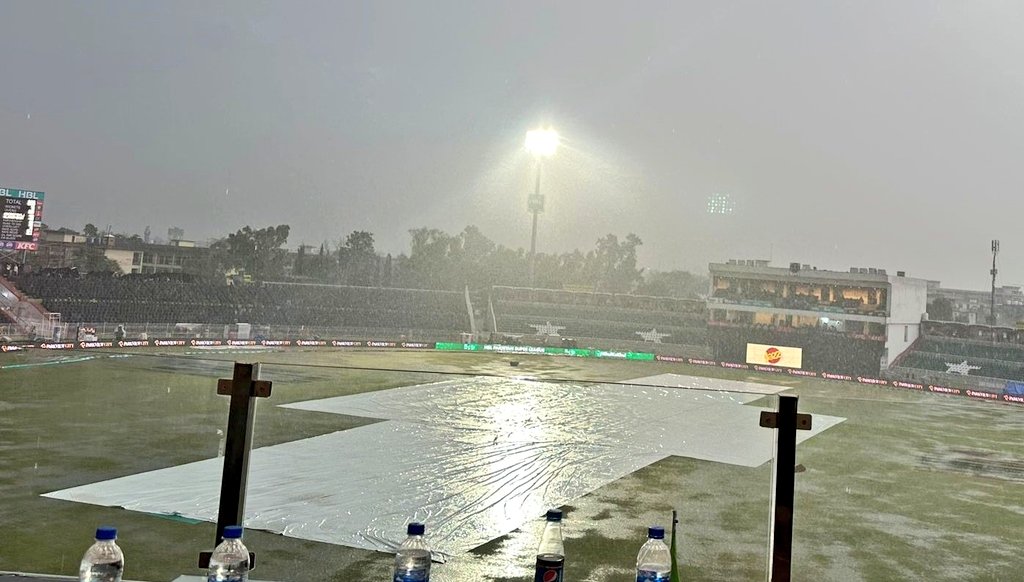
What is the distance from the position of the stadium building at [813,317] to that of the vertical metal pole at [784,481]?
49686mm

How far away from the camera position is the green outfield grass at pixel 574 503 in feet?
15.2

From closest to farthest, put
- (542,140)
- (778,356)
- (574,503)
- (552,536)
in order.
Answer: (552,536)
(574,503)
(778,356)
(542,140)

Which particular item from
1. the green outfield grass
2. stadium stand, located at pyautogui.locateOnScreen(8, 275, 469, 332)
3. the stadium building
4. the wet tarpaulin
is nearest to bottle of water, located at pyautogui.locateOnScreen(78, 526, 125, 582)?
the green outfield grass

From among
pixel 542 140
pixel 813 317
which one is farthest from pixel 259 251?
pixel 813 317

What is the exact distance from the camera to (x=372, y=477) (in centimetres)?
676

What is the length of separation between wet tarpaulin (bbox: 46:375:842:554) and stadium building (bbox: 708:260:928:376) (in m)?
46.4

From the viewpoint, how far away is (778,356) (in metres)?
50.7

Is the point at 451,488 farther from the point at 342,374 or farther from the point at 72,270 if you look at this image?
the point at 72,270

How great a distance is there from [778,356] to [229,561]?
2043 inches

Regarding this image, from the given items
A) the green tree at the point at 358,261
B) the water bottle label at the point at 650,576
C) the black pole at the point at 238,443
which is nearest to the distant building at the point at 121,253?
the green tree at the point at 358,261

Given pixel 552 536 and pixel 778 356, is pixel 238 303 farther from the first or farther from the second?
pixel 552 536

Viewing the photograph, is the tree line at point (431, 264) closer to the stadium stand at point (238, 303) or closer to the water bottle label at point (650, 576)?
the stadium stand at point (238, 303)

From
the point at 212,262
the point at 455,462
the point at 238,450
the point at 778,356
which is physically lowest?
the point at 455,462

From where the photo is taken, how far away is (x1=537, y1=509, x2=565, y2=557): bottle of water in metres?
3.17
